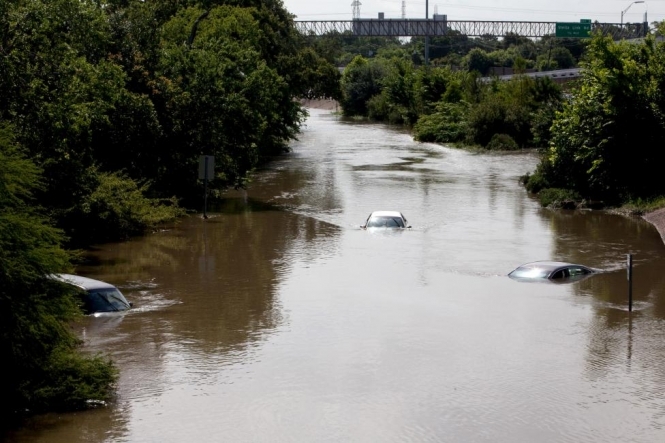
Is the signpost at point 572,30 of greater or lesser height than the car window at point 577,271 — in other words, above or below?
above

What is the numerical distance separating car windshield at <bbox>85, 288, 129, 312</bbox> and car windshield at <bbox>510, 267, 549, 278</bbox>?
12.8m

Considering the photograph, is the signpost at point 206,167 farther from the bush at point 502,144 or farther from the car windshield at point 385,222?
the bush at point 502,144

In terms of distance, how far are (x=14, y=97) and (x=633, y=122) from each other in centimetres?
3147

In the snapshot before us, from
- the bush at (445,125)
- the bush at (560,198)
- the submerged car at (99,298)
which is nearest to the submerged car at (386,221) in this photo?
the bush at (560,198)

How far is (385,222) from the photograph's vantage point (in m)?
44.5

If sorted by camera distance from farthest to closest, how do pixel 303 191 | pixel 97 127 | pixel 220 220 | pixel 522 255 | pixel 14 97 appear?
pixel 303 191
pixel 220 220
pixel 97 127
pixel 522 255
pixel 14 97

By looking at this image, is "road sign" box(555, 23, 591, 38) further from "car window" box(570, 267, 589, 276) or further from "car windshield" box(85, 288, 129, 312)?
"car windshield" box(85, 288, 129, 312)

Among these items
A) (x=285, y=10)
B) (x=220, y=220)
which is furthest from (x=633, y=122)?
(x=285, y=10)

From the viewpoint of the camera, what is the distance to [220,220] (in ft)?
152

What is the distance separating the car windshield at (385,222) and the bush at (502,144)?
41.0 metres

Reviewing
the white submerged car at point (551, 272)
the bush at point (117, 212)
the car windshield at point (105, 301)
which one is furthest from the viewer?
Answer: the bush at point (117, 212)

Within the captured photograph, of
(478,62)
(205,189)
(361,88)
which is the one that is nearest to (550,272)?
(205,189)

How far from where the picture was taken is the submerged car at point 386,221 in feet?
Answer: 145

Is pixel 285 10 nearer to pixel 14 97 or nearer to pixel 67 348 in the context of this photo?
pixel 14 97
